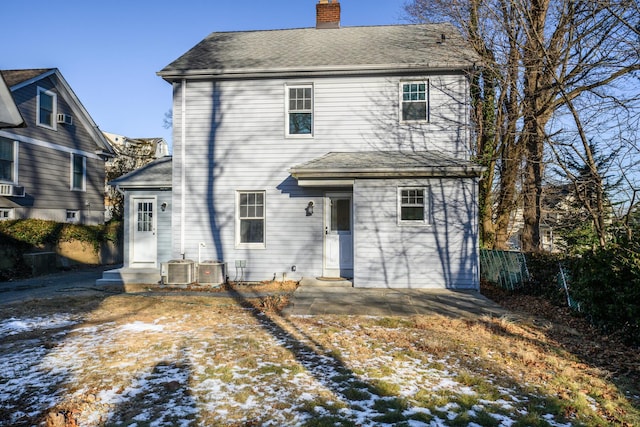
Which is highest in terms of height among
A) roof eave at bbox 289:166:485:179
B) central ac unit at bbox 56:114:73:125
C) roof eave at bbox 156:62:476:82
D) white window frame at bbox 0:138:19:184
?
central ac unit at bbox 56:114:73:125

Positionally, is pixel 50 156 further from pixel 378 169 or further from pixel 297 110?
pixel 378 169

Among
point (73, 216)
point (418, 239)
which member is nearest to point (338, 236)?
point (418, 239)

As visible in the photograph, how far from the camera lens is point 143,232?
472 inches

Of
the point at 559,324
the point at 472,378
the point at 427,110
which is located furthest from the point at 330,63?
the point at 472,378

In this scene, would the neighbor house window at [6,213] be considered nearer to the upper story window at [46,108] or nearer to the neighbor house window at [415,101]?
the upper story window at [46,108]

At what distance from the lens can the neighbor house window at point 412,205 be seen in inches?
402

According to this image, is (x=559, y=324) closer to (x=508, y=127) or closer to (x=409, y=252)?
(x=409, y=252)

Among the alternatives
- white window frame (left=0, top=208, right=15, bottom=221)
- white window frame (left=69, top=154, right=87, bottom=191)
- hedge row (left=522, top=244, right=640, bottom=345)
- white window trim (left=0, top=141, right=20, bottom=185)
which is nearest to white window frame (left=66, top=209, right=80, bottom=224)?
white window frame (left=69, top=154, right=87, bottom=191)

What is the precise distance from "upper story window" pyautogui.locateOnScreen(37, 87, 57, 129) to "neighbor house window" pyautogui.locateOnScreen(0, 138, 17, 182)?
1.79 m

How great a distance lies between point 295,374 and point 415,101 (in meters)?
8.75

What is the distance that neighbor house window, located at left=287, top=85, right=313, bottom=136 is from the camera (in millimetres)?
11422

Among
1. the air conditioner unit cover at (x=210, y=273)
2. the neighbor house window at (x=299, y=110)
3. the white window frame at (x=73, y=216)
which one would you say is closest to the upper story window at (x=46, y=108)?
the white window frame at (x=73, y=216)

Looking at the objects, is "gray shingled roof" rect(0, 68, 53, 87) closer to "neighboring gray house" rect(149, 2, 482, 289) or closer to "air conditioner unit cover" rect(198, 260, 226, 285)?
"neighboring gray house" rect(149, 2, 482, 289)

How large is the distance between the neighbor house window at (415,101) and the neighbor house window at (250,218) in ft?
15.4
